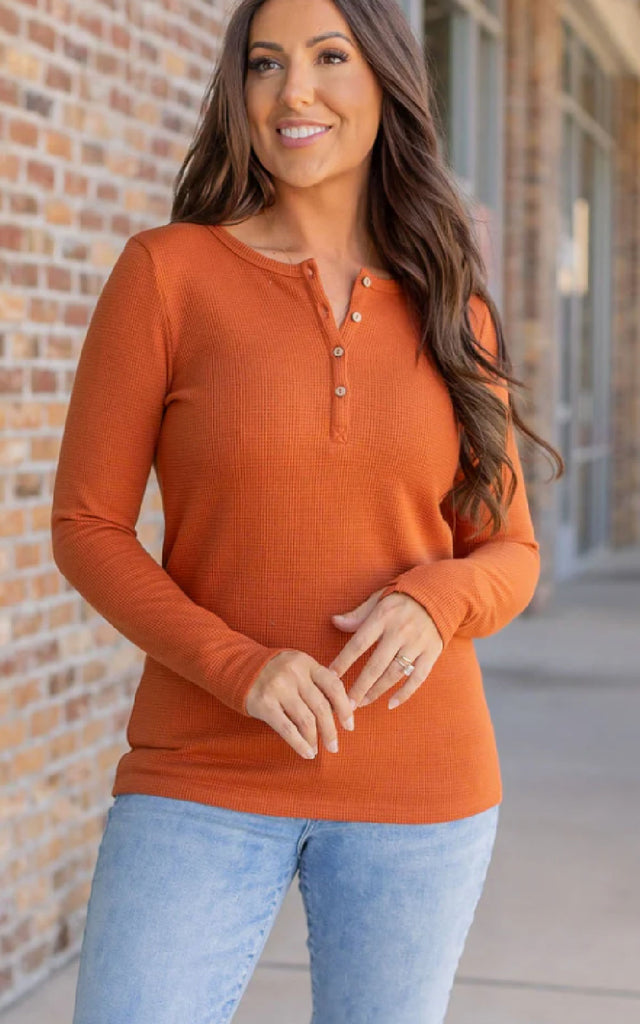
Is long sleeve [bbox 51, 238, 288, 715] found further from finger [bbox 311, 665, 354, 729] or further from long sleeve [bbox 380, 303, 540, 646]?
long sleeve [bbox 380, 303, 540, 646]

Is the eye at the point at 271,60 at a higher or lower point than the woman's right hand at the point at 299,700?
higher

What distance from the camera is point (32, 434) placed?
327 cm

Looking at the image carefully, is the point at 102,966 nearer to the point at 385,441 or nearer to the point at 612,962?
the point at 385,441

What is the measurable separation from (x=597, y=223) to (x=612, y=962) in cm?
1011

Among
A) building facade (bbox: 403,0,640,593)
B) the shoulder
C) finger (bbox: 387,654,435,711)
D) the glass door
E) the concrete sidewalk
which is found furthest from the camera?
the glass door

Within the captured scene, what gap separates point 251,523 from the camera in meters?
1.75

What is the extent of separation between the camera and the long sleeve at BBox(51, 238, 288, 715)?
1678 millimetres

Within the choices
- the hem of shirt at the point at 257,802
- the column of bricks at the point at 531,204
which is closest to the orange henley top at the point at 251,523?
the hem of shirt at the point at 257,802

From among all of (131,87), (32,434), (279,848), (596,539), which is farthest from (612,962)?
(596,539)

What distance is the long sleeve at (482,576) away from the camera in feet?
5.73

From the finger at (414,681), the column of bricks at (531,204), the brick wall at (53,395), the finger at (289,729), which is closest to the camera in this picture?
the finger at (289,729)

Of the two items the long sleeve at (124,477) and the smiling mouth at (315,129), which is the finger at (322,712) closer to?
the long sleeve at (124,477)

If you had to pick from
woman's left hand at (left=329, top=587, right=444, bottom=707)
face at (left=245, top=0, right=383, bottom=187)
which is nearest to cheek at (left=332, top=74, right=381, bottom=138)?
face at (left=245, top=0, right=383, bottom=187)

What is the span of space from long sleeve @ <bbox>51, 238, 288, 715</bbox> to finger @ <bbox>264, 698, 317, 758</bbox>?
75 millimetres
